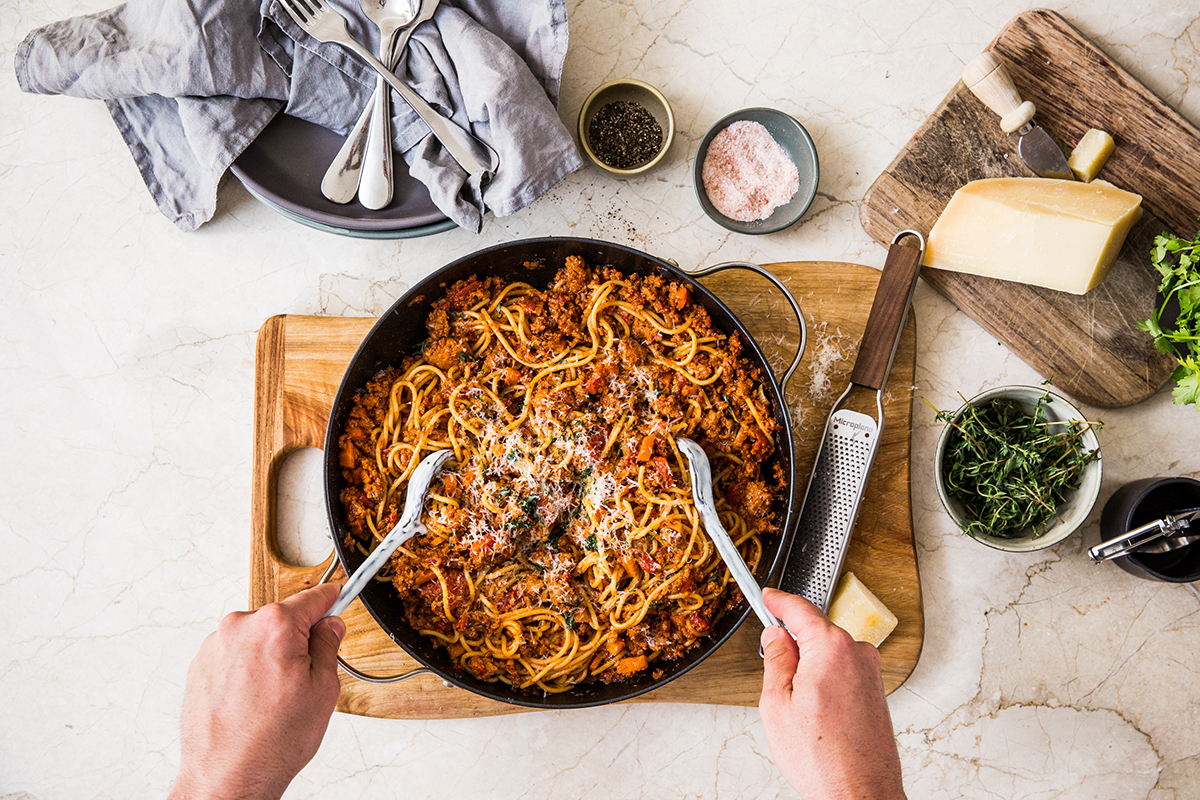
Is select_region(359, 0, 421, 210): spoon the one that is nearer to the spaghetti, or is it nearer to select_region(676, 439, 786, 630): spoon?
the spaghetti

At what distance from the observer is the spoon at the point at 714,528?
90.1 inches

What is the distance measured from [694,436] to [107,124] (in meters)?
2.88

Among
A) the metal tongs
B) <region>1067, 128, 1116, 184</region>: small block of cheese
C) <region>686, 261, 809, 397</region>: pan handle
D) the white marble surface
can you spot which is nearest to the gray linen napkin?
the white marble surface

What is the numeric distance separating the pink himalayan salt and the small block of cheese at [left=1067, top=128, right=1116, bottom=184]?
1.10m

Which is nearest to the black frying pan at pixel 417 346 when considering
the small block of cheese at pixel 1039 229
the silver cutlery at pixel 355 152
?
the silver cutlery at pixel 355 152

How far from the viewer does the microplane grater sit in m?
2.72

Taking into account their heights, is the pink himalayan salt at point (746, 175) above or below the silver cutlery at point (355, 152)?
above

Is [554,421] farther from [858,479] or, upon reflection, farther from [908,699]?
[908,699]

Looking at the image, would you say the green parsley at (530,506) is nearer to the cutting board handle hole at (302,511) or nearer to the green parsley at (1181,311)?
the cutting board handle hole at (302,511)

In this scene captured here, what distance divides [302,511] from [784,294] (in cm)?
215

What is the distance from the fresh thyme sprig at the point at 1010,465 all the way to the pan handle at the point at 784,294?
0.56 m

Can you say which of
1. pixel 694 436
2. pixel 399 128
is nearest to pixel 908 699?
pixel 694 436

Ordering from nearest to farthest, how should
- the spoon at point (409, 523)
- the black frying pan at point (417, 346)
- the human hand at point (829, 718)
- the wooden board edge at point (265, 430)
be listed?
the human hand at point (829, 718), the spoon at point (409, 523), the black frying pan at point (417, 346), the wooden board edge at point (265, 430)

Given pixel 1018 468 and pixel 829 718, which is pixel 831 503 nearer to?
pixel 1018 468
